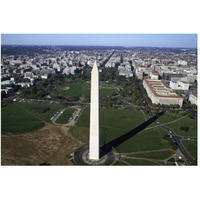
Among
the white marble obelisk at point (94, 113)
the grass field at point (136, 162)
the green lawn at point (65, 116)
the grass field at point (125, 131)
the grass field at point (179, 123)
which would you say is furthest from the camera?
→ the green lawn at point (65, 116)

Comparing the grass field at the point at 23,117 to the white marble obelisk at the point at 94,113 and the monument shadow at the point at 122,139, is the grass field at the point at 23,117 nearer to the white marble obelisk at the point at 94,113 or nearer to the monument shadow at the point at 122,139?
the monument shadow at the point at 122,139

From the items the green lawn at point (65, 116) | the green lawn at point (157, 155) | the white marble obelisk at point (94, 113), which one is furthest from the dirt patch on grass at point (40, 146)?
the green lawn at point (157, 155)

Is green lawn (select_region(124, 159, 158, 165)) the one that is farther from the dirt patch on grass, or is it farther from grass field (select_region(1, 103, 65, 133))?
grass field (select_region(1, 103, 65, 133))

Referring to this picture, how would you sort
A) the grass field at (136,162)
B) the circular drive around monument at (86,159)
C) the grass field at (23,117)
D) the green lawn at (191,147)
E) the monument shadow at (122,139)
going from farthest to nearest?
1. the grass field at (23,117)
2. the green lawn at (191,147)
3. the monument shadow at (122,139)
4. the grass field at (136,162)
5. the circular drive around monument at (86,159)

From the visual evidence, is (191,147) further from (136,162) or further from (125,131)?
(125,131)

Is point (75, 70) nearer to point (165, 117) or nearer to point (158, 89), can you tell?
point (158, 89)

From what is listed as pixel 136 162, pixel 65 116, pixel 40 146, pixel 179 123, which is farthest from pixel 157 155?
pixel 65 116

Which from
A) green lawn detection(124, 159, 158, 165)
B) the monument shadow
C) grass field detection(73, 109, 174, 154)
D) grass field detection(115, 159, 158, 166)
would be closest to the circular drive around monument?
the monument shadow
